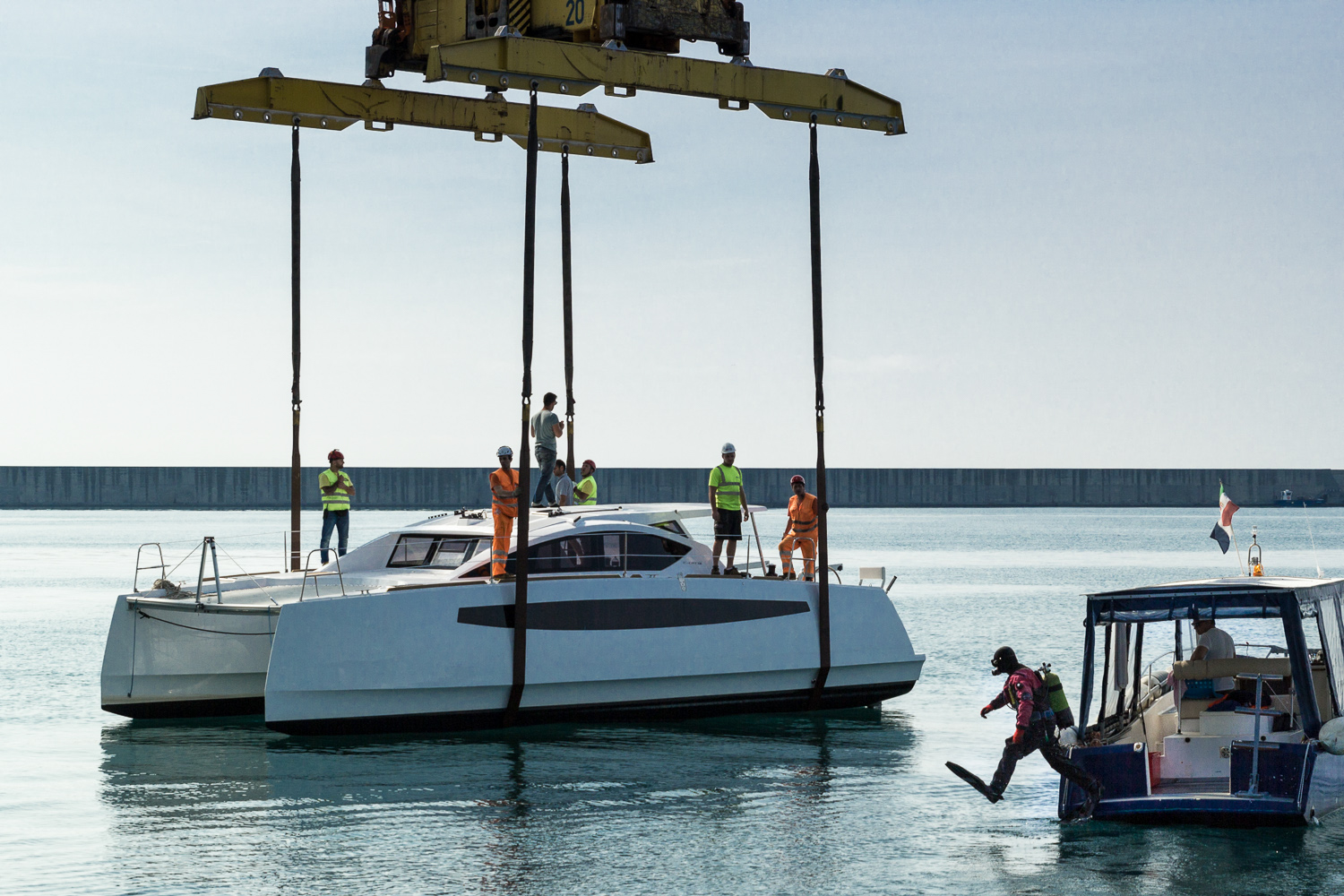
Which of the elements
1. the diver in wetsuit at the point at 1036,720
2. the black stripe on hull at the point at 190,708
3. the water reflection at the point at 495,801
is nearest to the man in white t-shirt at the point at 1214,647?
the diver in wetsuit at the point at 1036,720

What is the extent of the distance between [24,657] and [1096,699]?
18824 mm

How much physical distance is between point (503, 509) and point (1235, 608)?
8668mm

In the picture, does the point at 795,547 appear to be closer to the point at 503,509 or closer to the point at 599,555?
the point at 599,555

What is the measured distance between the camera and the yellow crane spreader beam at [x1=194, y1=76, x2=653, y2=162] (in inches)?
856

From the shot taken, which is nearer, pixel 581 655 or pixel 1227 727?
pixel 1227 727

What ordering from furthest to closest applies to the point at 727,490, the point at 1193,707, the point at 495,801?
the point at 727,490, the point at 495,801, the point at 1193,707

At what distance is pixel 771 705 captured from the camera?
19.9m

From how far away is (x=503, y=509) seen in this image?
61.6ft

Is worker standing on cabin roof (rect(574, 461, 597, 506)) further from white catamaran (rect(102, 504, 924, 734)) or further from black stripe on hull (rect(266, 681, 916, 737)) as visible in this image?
black stripe on hull (rect(266, 681, 916, 737))

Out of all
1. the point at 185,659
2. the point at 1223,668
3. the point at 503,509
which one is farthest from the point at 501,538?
the point at 1223,668

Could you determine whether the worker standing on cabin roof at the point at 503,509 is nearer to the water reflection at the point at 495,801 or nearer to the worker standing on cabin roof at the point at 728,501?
the water reflection at the point at 495,801

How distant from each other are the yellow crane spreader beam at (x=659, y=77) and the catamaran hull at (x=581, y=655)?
5.81 m

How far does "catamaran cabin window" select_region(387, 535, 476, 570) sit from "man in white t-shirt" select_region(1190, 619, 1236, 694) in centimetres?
938

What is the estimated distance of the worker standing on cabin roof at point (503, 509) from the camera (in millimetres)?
18516
